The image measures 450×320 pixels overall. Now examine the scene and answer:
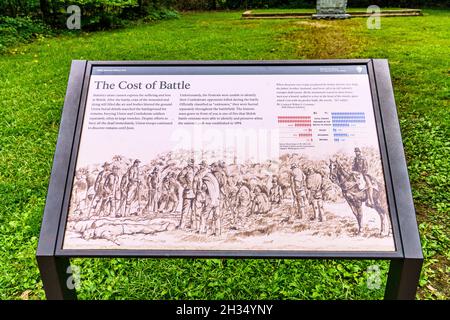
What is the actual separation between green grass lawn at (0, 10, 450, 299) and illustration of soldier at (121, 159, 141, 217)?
3.13 feet

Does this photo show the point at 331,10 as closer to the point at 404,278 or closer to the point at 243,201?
the point at 243,201

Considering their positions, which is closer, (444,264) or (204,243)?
(204,243)

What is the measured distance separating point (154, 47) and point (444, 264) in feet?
24.5

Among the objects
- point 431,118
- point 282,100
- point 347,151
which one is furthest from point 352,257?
point 431,118

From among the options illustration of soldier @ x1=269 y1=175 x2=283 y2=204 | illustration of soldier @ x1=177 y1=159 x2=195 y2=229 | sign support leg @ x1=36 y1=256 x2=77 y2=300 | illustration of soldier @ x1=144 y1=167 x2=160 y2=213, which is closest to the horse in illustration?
illustration of soldier @ x1=269 y1=175 x2=283 y2=204

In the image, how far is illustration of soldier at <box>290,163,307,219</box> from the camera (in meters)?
2.15

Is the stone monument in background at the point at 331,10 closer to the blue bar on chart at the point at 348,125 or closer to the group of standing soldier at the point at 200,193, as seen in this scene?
the blue bar on chart at the point at 348,125

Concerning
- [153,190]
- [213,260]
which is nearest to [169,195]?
[153,190]

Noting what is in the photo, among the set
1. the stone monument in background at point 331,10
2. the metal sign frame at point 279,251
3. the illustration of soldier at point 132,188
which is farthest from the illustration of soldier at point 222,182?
the stone monument in background at point 331,10

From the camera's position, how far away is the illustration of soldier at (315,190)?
2139 millimetres

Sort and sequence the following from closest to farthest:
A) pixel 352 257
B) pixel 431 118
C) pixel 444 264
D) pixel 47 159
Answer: pixel 352 257 < pixel 444 264 < pixel 47 159 < pixel 431 118

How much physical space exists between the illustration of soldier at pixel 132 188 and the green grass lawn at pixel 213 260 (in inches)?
37.6
